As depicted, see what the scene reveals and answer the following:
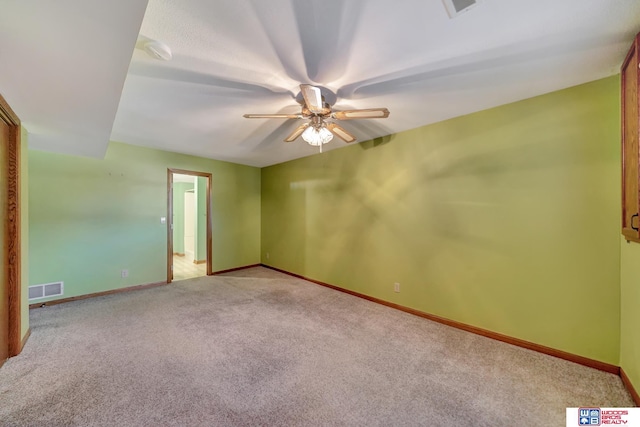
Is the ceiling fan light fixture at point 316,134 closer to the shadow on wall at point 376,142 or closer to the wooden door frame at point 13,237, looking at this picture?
the shadow on wall at point 376,142

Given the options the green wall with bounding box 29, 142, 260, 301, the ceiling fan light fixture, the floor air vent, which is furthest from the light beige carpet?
the ceiling fan light fixture

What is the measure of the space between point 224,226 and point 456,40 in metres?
4.66

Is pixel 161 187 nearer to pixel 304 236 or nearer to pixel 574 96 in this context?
pixel 304 236

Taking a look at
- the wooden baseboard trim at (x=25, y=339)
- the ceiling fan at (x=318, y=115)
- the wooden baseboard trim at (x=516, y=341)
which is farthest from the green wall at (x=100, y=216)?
the wooden baseboard trim at (x=516, y=341)

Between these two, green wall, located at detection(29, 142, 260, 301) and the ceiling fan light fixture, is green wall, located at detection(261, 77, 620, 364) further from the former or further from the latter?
green wall, located at detection(29, 142, 260, 301)

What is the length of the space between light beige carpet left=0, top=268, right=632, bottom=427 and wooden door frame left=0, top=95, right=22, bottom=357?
8.9 inches

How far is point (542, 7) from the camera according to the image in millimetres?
1229

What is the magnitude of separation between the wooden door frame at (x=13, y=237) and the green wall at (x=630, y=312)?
4.77 meters

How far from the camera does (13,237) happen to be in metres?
2.01

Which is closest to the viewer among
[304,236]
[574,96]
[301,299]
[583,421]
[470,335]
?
[583,421]

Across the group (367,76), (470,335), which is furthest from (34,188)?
(470,335)

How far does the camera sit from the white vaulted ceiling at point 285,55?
3.77ft

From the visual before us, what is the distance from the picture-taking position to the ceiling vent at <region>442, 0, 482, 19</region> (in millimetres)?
1168

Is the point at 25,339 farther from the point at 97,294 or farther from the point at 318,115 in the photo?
the point at 318,115
